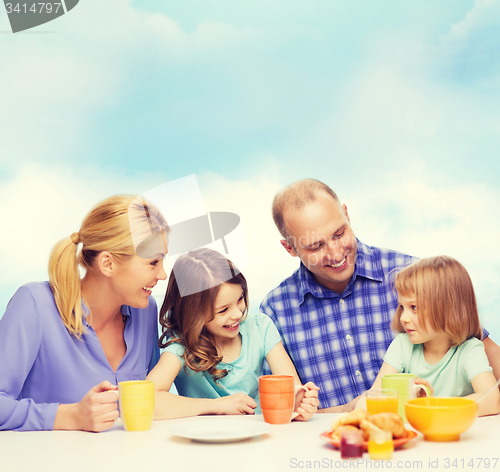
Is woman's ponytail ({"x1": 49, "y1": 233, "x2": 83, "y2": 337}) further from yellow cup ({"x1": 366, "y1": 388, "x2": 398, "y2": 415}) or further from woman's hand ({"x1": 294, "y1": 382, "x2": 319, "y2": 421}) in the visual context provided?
yellow cup ({"x1": 366, "y1": 388, "x2": 398, "y2": 415})

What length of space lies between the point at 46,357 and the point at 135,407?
0.44m

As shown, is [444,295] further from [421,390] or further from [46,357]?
[46,357]

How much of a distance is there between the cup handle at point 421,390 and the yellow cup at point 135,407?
51 centimetres

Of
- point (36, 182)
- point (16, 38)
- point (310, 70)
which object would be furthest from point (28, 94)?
point (310, 70)

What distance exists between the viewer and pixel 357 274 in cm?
161

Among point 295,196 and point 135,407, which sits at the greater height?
point 295,196

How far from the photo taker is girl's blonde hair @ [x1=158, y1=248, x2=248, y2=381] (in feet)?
4.42

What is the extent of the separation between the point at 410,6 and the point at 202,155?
54.9 inches

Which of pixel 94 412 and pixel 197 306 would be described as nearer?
pixel 94 412

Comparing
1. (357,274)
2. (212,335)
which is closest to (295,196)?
(357,274)

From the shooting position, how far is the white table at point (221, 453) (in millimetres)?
677

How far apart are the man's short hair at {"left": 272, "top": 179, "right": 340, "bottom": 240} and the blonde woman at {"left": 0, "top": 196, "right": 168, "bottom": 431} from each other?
489 mm

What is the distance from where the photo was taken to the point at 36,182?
2.25 metres

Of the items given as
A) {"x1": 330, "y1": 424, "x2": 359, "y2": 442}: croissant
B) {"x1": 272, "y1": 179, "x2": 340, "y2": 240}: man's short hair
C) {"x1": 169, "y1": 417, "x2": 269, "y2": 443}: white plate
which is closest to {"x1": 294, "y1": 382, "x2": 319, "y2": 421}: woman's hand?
{"x1": 169, "y1": 417, "x2": 269, "y2": 443}: white plate
